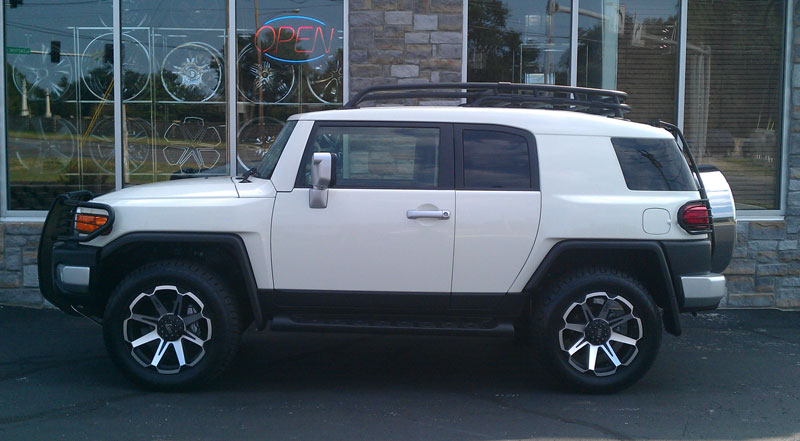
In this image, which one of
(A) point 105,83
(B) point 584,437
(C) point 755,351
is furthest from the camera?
(A) point 105,83

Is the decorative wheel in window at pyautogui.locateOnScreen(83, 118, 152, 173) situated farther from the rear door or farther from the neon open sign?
the rear door

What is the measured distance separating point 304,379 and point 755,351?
3.83 metres

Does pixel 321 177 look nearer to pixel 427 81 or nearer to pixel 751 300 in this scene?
pixel 427 81

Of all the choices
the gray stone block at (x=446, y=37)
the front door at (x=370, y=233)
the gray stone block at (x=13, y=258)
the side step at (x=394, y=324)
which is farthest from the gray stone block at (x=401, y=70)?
the gray stone block at (x=13, y=258)

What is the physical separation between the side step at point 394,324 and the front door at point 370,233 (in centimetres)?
14

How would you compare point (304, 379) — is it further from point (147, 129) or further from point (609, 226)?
point (147, 129)

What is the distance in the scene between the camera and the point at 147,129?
912 cm

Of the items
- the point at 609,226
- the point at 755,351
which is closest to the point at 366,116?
the point at 609,226

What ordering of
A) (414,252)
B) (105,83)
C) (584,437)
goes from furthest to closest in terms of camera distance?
(105,83), (414,252), (584,437)

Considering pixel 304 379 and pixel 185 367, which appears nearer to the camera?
pixel 185 367

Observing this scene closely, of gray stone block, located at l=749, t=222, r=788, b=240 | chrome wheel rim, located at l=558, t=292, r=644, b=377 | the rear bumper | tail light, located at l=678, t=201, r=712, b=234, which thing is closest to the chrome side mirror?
chrome wheel rim, located at l=558, t=292, r=644, b=377

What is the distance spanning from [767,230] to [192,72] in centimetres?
634

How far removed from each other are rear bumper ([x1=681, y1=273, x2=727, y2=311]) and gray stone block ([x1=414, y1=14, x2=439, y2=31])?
4292 mm

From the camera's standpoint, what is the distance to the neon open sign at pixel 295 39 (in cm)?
910
